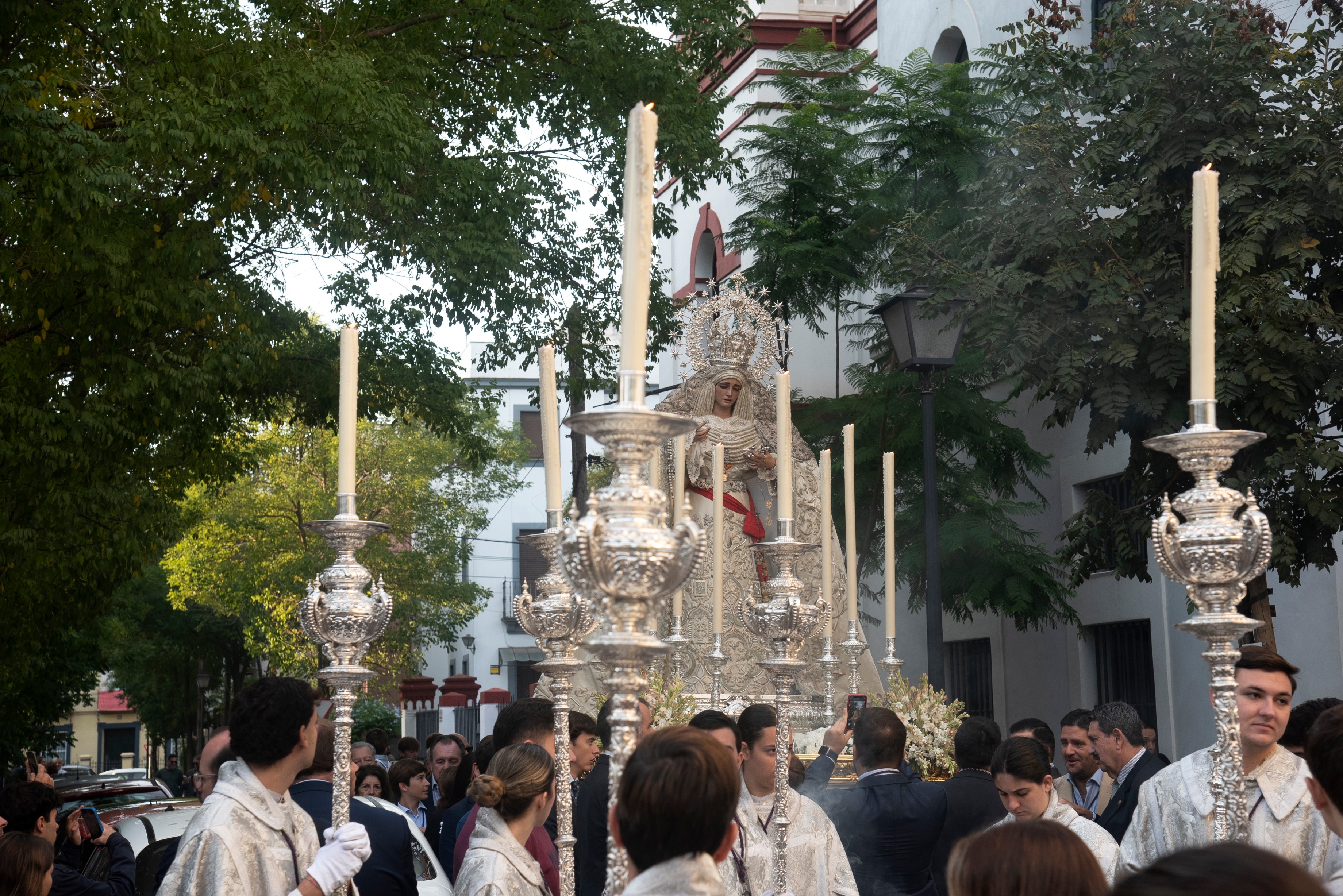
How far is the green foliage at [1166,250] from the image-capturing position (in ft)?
30.1

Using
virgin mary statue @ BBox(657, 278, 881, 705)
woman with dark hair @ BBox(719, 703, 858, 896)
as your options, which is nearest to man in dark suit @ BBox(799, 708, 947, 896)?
woman with dark hair @ BBox(719, 703, 858, 896)

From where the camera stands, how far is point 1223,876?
150 centimetres

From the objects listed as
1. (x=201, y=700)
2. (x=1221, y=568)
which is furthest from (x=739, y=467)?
(x=201, y=700)

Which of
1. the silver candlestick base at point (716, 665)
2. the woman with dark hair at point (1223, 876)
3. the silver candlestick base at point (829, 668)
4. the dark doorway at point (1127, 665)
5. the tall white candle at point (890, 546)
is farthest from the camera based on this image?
the dark doorway at point (1127, 665)

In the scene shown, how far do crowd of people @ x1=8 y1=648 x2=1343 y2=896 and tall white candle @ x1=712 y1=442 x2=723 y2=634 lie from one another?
737mm

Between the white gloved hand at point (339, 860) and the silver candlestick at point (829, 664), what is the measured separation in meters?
2.43

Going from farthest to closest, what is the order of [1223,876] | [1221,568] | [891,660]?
[891,660]
[1221,568]
[1223,876]

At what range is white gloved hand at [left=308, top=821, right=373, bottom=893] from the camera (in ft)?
11.4

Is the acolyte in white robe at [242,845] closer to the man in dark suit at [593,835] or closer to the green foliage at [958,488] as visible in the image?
the man in dark suit at [593,835]

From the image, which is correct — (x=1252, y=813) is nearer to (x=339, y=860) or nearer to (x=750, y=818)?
(x=750, y=818)

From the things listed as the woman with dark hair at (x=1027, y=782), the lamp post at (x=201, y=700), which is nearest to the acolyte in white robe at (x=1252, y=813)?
the woman with dark hair at (x=1027, y=782)

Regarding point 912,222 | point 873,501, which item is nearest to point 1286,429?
point 912,222

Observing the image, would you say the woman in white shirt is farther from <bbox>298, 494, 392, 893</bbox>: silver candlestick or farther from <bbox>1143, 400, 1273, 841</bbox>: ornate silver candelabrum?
<bbox>1143, 400, 1273, 841</bbox>: ornate silver candelabrum

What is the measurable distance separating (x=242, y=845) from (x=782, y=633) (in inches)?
63.8
